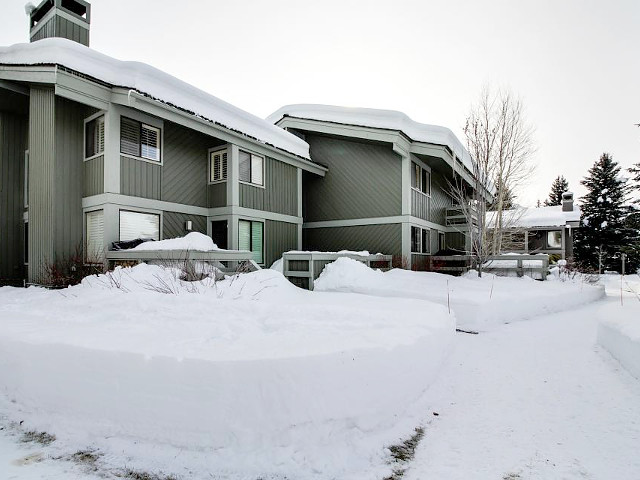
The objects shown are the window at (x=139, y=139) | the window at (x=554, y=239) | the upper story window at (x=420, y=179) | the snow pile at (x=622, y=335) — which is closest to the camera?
the snow pile at (x=622, y=335)

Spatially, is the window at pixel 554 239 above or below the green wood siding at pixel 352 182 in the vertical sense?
below

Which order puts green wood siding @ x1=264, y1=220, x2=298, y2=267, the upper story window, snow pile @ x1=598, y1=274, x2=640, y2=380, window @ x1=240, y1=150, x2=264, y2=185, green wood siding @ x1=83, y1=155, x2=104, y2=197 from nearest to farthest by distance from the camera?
snow pile @ x1=598, y1=274, x2=640, y2=380 < green wood siding @ x1=83, y1=155, x2=104, y2=197 < window @ x1=240, y1=150, x2=264, y2=185 < green wood siding @ x1=264, y1=220, x2=298, y2=267 < the upper story window

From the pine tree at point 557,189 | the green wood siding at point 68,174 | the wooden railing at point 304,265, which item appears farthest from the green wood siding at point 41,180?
the pine tree at point 557,189

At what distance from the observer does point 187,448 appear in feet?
9.93

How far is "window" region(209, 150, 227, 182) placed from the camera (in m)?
12.6

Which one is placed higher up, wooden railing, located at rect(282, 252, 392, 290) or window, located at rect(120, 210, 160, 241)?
window, located at rect(120, 210, 160, 241)

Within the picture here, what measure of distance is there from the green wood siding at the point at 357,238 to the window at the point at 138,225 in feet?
23.3

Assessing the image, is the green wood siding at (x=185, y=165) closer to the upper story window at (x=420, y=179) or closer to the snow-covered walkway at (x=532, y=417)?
the upper story window at (x=420, y=179)

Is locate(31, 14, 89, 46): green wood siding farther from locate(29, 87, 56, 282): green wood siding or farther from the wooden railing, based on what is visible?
Result: the wooden railing

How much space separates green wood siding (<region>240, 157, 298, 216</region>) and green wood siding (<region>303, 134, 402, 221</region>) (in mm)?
1607

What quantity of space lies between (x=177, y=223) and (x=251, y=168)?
10.8 ft

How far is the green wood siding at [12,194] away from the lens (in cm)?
1177

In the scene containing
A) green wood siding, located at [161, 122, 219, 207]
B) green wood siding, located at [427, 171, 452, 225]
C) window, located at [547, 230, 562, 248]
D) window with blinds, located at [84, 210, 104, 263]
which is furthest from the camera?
window, located at [547, 230, 562, 248]

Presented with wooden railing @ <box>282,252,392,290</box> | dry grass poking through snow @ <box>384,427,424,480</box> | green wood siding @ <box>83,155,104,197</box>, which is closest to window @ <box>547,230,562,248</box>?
wooden railing @ <box>282,252,392,290</box>
